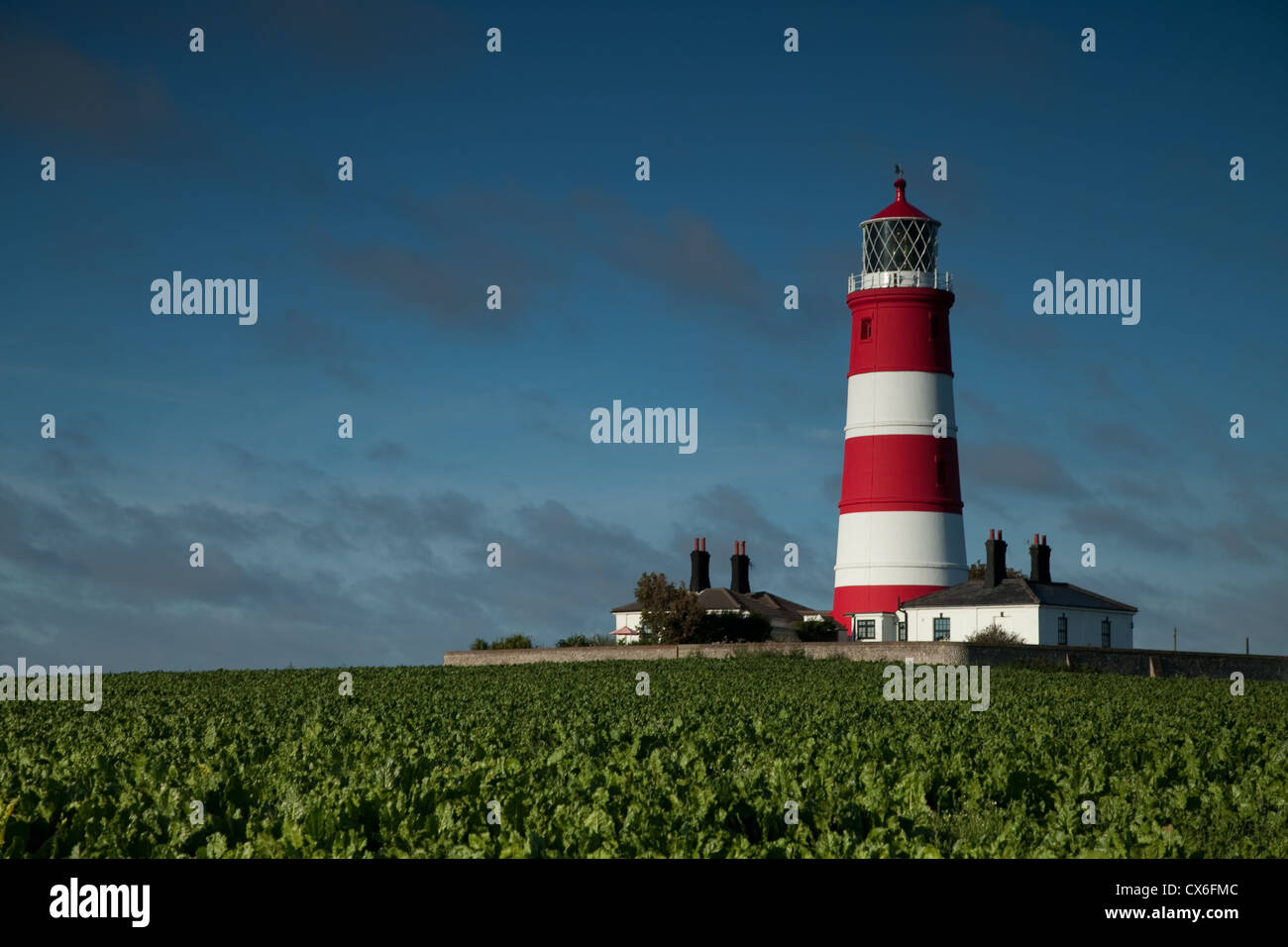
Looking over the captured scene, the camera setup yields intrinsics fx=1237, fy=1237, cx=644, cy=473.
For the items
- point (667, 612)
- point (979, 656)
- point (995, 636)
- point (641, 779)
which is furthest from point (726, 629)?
point (641, 779)

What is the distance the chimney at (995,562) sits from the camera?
5672cm

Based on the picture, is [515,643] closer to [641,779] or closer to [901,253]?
[901,253]

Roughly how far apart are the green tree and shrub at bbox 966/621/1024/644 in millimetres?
11940

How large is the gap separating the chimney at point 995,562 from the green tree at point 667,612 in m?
13.2

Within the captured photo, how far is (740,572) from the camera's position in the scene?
233 feet

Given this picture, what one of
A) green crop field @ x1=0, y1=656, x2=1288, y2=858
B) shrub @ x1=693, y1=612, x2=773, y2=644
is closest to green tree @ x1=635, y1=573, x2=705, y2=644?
shrub @ x1=693, y1=612, x2=773, y2=644

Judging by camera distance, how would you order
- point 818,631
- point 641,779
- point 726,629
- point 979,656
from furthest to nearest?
1. point 726,629
2. point 818,631
3. point 979,656
4. point 641,779

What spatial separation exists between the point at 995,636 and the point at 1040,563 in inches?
403

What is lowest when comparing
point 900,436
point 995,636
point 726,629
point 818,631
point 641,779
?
point 641,779

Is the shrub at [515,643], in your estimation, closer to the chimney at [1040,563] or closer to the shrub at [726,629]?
the shrub at [726,629]

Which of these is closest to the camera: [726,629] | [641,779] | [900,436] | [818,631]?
→ [641,779]

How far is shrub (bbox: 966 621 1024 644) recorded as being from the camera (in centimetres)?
4992

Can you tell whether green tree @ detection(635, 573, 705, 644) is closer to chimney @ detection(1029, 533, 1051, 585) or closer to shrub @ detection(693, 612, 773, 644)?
shrub @ detection(693, 612, 773, 644)

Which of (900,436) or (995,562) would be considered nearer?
(900,436)
